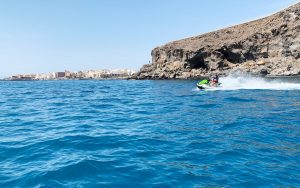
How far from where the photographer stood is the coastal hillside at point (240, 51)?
78188 millimetres

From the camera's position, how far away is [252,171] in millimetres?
7480

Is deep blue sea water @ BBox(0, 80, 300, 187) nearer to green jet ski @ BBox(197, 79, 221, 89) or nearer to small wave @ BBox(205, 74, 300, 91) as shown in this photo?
small wave @ BBox(205, 74, 300, 91)

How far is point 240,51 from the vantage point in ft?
290

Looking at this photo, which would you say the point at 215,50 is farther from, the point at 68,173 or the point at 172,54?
the point at 68,173

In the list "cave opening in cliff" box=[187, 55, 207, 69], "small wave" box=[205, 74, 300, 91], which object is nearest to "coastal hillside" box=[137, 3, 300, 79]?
"cave opening in cliff" box=[187, 55, 207, 69]

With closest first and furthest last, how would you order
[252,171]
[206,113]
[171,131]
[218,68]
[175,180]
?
[175,180] → [252,171] → [171,131] → [206,113] → [218,68]

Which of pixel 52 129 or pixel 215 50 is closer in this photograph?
pixel 52 129

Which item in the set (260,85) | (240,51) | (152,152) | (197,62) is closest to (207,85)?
(260,85)

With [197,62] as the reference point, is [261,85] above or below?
below

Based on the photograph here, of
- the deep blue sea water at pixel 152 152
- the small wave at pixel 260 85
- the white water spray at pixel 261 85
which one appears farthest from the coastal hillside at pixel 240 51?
the deep blue sea water at pixel 152 152

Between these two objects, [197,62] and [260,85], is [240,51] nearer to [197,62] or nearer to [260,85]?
[197,62]

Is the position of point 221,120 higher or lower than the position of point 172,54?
lower

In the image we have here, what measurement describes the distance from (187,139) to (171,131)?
159cm

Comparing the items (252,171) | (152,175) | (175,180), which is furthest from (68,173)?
(252,171)
